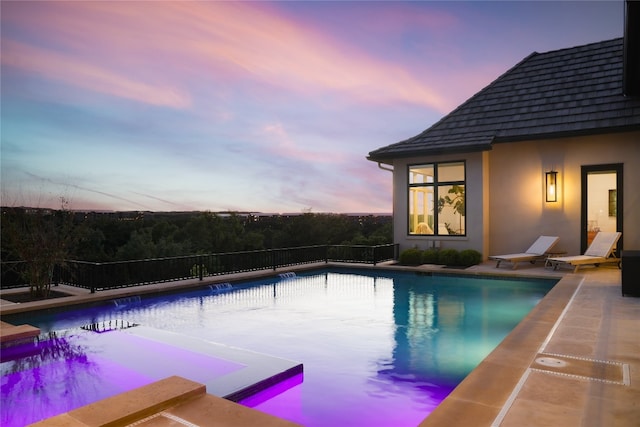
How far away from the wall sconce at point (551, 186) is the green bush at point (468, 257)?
231 cm

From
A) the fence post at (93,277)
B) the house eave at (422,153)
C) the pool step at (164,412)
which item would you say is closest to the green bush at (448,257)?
the house eave at (422,153)

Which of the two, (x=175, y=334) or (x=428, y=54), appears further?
(x=428, y=54)

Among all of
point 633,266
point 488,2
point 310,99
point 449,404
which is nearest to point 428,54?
point 488,2

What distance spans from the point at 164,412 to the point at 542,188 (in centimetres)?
1088

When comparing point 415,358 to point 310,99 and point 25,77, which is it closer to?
point 25,77

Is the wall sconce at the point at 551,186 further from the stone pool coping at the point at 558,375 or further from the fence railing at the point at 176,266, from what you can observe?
the stone pool coping at the point at 558,375

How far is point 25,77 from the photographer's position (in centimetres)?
982

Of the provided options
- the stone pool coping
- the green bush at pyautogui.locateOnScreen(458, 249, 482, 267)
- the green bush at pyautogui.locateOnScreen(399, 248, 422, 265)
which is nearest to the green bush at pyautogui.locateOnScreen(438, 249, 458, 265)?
the green bush at pyautogui.locateOnScreen(458, 249, 482, 267)

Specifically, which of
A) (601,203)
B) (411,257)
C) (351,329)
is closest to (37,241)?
(351,329)

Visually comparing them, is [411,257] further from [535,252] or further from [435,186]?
[535,252]

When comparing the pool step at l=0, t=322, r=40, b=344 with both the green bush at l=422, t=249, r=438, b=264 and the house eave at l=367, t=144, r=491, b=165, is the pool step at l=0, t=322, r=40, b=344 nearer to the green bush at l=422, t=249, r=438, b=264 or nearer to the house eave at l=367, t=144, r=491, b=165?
the green bush at l=422, t=249, r=438, b=264

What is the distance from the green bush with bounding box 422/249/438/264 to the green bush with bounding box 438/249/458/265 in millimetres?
135

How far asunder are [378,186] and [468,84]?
7249mm

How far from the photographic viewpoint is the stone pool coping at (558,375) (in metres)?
2.68
